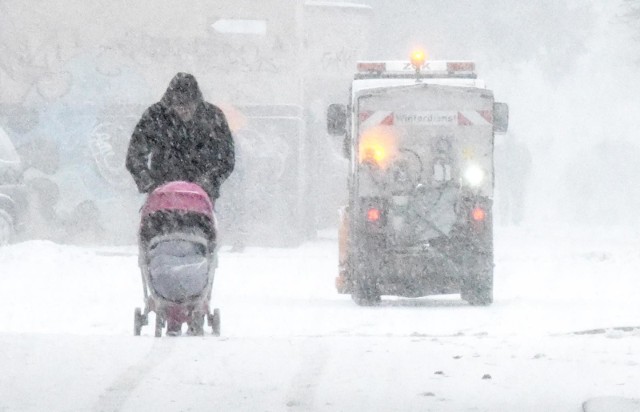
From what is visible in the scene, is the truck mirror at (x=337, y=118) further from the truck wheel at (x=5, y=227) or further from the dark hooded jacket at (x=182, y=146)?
the truck wheel at (x=5, y=227)

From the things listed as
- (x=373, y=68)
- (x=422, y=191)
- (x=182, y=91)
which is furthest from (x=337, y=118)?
(x=182, y=91)

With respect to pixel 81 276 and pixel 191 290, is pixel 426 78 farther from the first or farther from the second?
pixel 191 290

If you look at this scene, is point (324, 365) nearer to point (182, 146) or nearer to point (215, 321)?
point (215, 321)

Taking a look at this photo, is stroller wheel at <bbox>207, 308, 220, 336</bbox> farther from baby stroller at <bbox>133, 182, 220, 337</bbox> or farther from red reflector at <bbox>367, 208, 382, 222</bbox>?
red reflector at <bbox>367, 208, 382, 222</bbox>

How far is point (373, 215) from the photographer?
17.1 meters

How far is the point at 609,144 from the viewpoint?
231 ft

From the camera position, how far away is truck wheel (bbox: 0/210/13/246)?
88.5 ft

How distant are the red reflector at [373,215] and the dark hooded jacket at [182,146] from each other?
303 inches

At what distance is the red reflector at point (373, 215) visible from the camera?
17094mm

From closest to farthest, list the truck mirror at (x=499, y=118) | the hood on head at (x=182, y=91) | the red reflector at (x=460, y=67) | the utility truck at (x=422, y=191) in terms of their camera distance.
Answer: the hood on head at (x=182, y=91), the utility truck at (x=422, y=191), the truck mirror at (x=499, y=118), the red reflector at (x=460, y=67)

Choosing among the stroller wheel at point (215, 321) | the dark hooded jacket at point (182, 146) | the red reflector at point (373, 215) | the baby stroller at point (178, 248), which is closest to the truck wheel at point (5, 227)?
the red reflector at point (373, 215)

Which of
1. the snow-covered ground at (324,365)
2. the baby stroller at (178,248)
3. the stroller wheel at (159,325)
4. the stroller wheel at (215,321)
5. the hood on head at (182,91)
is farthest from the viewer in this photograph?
the hood on head at (182,91)

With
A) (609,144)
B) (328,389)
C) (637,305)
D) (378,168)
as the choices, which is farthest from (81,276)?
(609,144)

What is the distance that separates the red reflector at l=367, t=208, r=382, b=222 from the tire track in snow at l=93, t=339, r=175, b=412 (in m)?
8.83
